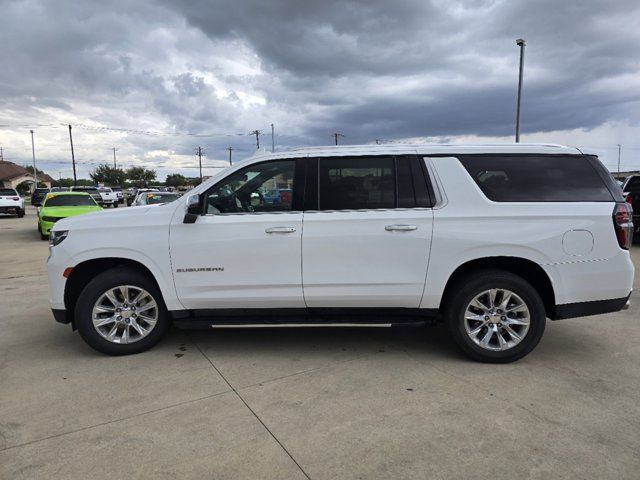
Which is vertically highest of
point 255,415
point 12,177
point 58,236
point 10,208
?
point 12,177

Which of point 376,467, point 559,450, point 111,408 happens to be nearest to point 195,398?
point 111,408

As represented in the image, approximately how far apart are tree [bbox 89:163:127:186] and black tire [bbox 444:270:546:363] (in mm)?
102343

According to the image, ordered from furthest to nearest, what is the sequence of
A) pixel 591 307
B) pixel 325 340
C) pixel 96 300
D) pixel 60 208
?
pixel 60 208, pixel 325 340, pixel 96 300, pixel 591 307

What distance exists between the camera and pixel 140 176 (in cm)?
10644

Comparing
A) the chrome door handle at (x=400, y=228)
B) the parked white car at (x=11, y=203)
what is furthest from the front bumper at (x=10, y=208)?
the chrome door handle at (x=400, y=228)

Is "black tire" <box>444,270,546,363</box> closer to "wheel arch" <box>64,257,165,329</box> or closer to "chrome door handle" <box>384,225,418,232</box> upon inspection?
"chrome door handle" <box>384,225,418,232</box>

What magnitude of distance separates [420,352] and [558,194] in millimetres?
1862

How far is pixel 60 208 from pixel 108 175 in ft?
296

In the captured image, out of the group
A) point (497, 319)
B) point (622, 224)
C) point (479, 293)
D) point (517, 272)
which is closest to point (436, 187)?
point (479, 293)

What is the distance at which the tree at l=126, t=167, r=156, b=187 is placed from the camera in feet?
342

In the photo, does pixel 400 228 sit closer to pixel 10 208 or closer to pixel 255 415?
pixel 255 415

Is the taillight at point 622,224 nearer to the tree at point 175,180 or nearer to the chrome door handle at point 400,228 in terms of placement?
the chrome door handle at point 400,228

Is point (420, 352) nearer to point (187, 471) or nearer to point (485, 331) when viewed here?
point (485, 331)

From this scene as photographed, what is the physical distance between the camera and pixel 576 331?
16.5ft
